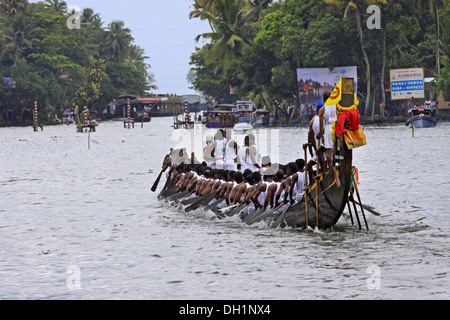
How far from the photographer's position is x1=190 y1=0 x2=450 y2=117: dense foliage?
2281 inches

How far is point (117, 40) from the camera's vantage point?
398ft

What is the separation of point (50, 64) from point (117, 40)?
3521 centimetres

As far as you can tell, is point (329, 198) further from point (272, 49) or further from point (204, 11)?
point (204, 11)

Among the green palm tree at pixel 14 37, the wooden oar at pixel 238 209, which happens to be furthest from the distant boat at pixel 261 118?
the wooden oar at pixel 238 209

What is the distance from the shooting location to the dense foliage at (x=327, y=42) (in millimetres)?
57938

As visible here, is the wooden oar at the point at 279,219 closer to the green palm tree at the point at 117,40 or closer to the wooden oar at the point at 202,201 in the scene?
the wooden oar at the point at 202,201

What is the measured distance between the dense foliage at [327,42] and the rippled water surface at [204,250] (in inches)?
1467

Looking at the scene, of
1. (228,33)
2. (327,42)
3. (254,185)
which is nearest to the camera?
(254,185)

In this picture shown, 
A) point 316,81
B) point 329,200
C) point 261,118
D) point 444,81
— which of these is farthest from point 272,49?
point 329,200

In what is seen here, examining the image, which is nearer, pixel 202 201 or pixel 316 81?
pixel 202 201

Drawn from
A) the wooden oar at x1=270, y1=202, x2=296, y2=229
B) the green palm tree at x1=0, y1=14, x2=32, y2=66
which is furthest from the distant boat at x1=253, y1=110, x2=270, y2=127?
the wooden oar at x1=270, y1=202, x2=296, y2=229

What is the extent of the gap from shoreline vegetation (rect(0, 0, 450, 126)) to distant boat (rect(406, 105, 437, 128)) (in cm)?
415
